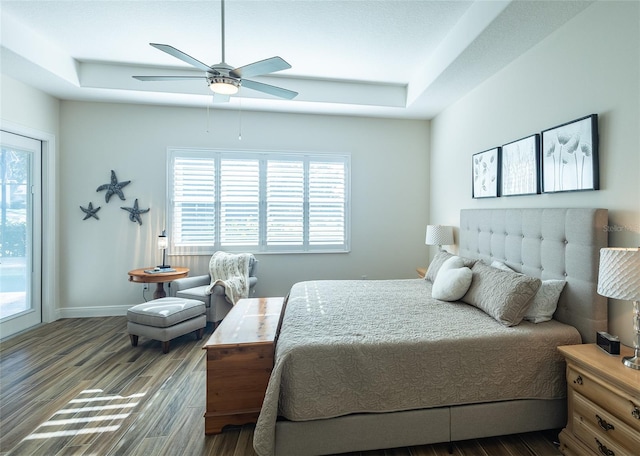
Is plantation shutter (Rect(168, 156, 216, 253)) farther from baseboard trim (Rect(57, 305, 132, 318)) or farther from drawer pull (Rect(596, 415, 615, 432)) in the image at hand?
drawer pull (Rect(596, 415, 615, 432))

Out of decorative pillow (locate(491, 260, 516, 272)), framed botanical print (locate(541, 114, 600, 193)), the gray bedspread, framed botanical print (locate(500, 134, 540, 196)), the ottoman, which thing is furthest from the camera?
the ottoman

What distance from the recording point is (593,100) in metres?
1.95

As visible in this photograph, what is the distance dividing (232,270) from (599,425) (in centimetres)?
339

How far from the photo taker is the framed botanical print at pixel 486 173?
2.88 metres

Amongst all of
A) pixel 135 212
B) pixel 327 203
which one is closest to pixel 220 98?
pixel 327 203

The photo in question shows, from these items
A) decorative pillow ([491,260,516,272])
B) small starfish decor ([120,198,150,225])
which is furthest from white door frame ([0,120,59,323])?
decorative pillow ([491,260,516,272])

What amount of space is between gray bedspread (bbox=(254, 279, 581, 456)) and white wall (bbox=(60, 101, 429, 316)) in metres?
2.39

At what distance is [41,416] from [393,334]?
2.45 meters

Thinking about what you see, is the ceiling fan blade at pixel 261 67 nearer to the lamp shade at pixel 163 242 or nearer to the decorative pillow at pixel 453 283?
the decorative pillow at pixel 453 283

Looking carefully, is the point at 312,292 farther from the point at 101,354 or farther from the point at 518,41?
the point at 518,41

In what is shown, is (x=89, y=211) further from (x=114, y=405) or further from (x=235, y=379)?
(x=235, y=379)

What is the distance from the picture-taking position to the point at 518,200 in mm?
2648

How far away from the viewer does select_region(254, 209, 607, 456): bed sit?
157 centimetres

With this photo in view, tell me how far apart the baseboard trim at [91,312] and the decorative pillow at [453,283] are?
13.1 ft
